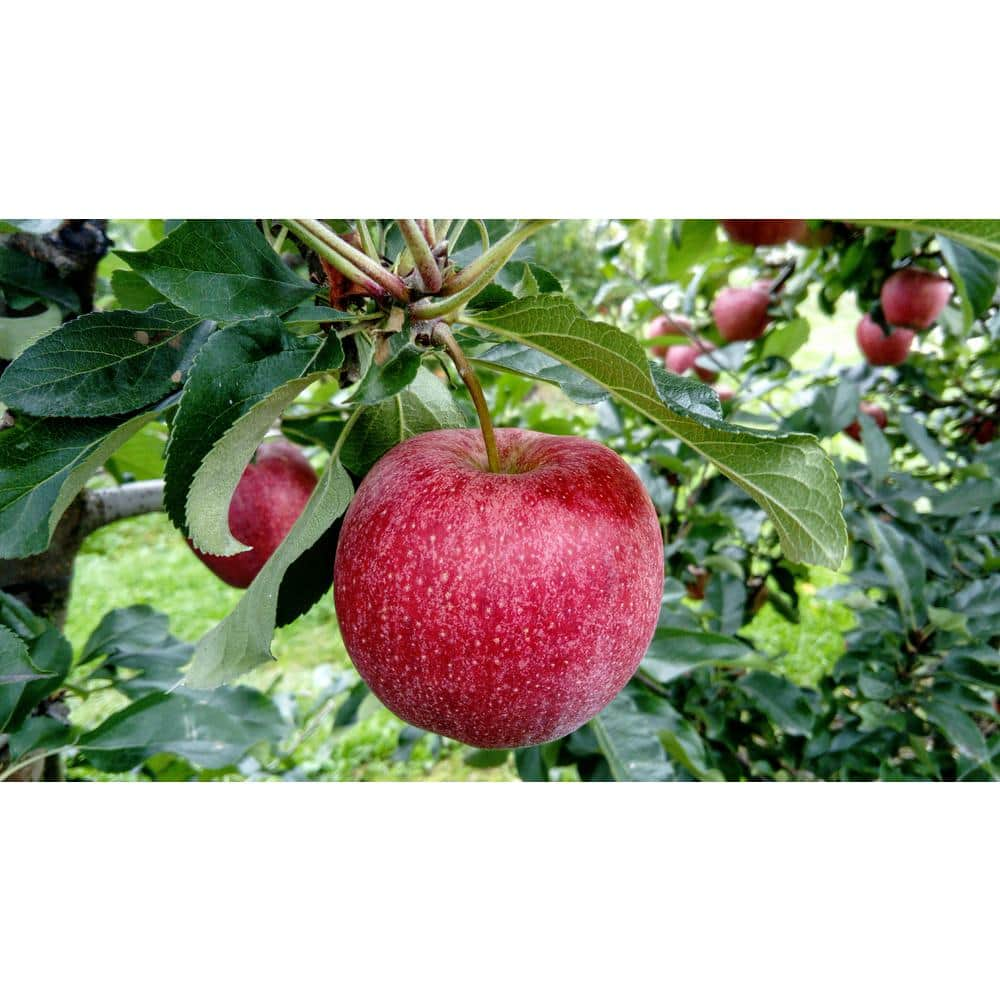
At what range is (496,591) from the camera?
588mm

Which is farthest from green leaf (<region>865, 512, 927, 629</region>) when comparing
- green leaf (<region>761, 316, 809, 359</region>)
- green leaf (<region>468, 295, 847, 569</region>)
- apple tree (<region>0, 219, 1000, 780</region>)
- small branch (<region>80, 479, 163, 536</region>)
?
small branch (<region>80, 479, 163, 536</region>)

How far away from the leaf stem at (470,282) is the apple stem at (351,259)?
22 millimetres

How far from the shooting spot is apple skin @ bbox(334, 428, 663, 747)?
59cm

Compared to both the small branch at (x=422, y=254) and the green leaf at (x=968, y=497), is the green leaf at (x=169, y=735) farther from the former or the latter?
the green leaf at (x=968, y=497)

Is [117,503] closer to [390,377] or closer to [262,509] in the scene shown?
[262,509]

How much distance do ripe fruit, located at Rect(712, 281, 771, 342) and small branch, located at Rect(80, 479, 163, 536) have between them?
144 cm

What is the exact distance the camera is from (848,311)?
4.30 meters

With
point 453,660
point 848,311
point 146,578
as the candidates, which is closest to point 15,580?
point 453,660

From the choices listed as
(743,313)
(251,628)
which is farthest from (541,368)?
(743,313)

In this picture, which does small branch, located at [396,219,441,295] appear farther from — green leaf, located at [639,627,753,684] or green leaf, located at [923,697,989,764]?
green leaf, located at [923,697,989,764]

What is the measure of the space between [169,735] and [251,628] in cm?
58

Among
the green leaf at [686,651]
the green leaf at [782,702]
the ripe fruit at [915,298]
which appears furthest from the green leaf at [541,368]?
the ripe fruit at [915,298]

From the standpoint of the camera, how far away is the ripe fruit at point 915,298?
1.79 m
